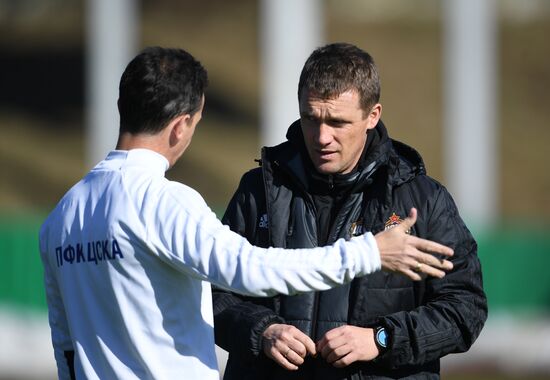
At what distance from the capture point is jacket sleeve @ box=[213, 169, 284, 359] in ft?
14.0

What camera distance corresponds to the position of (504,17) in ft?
72.7

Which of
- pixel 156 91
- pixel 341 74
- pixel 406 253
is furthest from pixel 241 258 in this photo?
pixel 341 74

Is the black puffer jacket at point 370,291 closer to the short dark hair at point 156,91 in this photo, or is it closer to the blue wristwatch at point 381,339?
the blue wristwatch at point 381,339

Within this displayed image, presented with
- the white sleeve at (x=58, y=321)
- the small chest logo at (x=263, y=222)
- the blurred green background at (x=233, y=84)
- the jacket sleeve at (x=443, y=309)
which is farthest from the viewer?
the blurred green background at (x=233, y=84)

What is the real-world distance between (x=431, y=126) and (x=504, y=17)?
2424mm

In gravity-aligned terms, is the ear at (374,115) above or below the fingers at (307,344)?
above

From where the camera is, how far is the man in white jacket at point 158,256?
371cm

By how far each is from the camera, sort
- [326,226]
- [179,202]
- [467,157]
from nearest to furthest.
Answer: [179,202], [326,226], [467,157]

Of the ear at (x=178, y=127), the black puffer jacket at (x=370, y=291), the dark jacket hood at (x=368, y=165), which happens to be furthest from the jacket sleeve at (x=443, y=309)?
the ear at (x=178, y=127)

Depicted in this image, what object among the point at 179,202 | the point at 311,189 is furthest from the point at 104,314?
the point at 311,189

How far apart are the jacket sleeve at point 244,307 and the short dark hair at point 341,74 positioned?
1.43ft

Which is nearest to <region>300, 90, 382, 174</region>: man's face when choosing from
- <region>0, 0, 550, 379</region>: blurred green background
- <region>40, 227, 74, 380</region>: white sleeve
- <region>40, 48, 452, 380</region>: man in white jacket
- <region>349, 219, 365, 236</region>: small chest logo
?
<region>349, 219, 365, 236</region>: small chest logo

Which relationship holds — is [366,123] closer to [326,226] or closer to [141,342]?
[326,226]

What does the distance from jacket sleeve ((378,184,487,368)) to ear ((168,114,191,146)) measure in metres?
0.94
